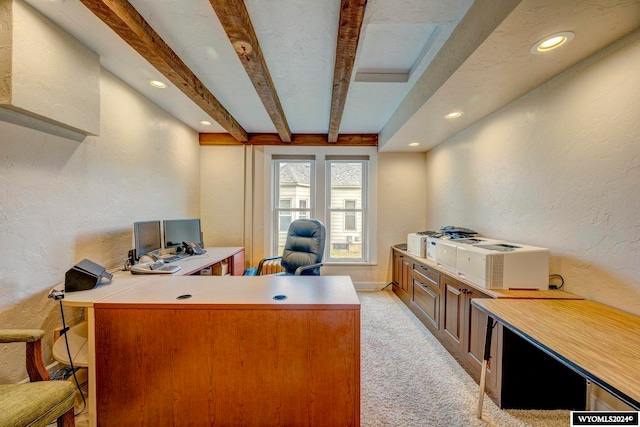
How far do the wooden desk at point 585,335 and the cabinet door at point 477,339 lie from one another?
257 mm

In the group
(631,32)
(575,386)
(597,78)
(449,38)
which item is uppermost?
(449,38)

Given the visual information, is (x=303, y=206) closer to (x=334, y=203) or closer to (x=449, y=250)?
(x=334, y=203)

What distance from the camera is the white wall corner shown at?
1.40 m

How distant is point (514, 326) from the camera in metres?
1.25

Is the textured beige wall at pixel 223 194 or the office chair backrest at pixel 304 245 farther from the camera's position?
the textured beige wall at pixel 223 194

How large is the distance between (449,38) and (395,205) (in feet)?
8.69

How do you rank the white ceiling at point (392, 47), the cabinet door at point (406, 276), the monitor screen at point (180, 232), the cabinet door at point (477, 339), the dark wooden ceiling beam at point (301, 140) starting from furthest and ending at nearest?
the dark wooden ceiling beam at point (301, 140)
the cabinet door at point (406, 276)
the monitor screen at point (180, 232)
the cabinet door at point (477, 339)
the white ceiling at point (392, 47)

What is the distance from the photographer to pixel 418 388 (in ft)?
6.14

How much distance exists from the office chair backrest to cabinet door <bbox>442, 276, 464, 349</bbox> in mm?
1392

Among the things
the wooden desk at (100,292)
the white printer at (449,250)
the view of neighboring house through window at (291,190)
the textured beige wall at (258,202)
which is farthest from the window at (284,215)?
the white printer at (449,250)

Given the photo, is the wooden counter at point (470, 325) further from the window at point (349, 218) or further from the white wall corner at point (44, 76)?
the white wall corner at point (44, 76)

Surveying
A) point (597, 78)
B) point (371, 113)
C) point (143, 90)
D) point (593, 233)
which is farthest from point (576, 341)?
point (143, 90)

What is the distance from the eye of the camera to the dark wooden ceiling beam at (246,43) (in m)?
1.37

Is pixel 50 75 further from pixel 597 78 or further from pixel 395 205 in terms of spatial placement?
pixel 395 205
